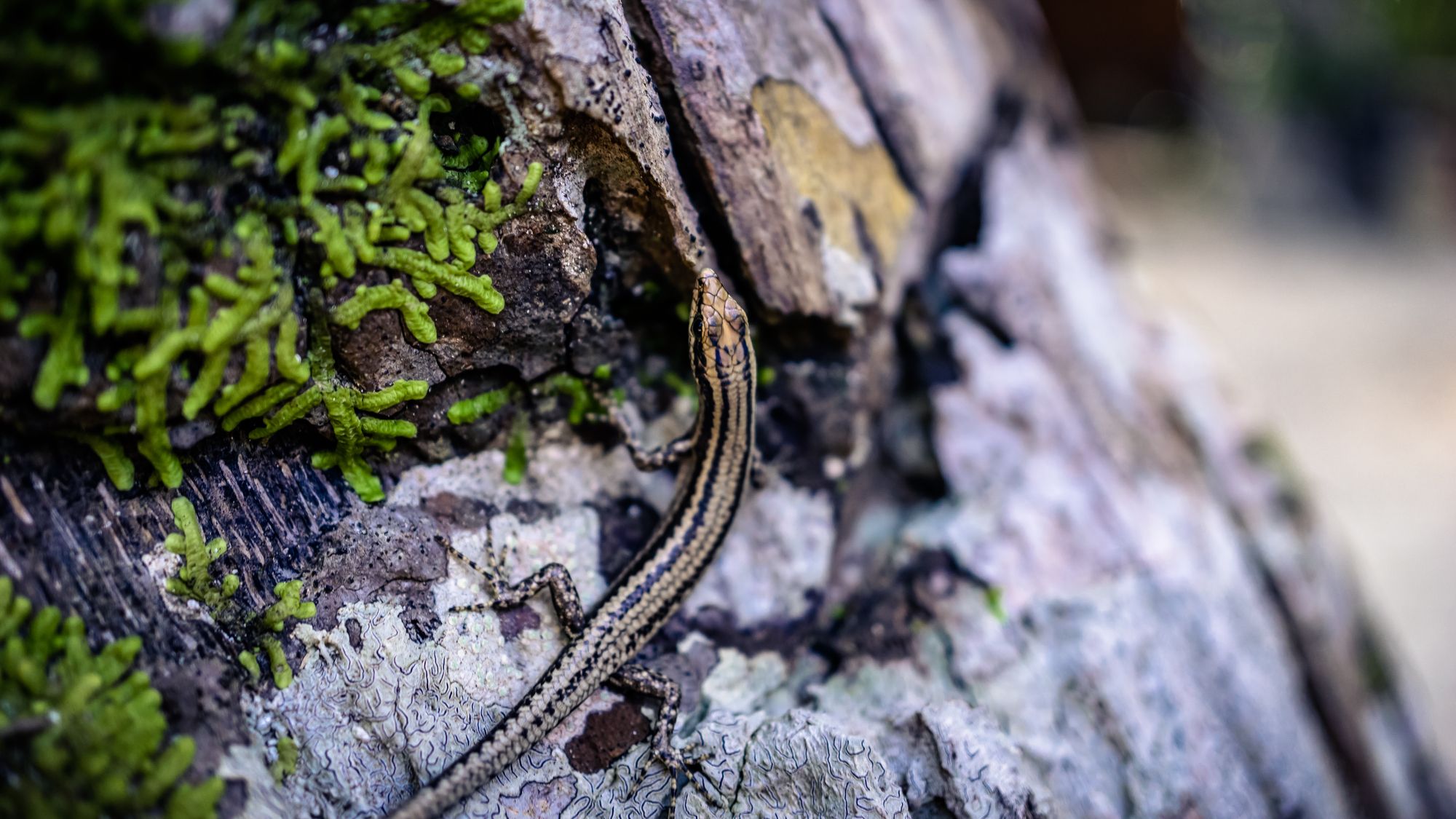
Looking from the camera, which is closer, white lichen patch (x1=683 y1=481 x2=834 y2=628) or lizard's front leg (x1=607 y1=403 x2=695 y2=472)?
lizard's front leg (x1=607 y1=403 x2=695 y2=472)

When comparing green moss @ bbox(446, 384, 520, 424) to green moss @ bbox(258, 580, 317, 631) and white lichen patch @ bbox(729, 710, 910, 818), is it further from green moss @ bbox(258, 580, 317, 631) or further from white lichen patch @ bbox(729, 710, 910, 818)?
white lichen patch @ bbox(729, 710, 910, 818)

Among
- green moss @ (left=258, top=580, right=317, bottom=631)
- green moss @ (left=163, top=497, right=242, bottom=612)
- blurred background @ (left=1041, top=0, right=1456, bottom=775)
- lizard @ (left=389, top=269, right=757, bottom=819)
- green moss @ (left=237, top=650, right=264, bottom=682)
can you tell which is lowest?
blurred background @ (left=1041, top=0, right=1456, bottom=775)

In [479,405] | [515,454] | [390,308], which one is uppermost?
[390,308]

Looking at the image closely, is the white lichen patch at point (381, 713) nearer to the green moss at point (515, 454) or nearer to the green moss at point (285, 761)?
the green moss at point (285, 761)

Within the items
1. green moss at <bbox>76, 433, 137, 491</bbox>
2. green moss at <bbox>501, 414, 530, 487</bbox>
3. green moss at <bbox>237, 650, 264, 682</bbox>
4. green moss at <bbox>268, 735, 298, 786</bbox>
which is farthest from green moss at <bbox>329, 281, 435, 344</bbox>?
green moss at <bbox>268, 735, 298, 786</bbox>

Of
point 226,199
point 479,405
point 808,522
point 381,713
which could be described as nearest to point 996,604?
point 808,522

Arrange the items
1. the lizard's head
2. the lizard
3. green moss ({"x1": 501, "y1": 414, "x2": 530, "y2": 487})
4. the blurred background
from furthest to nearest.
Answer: the blurred background → green moss ({"x1": 501, "y1": 414, "x2": 530, "y2": 487}) → the lizard's head → the lizard

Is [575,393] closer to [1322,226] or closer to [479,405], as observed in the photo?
[479,405]
